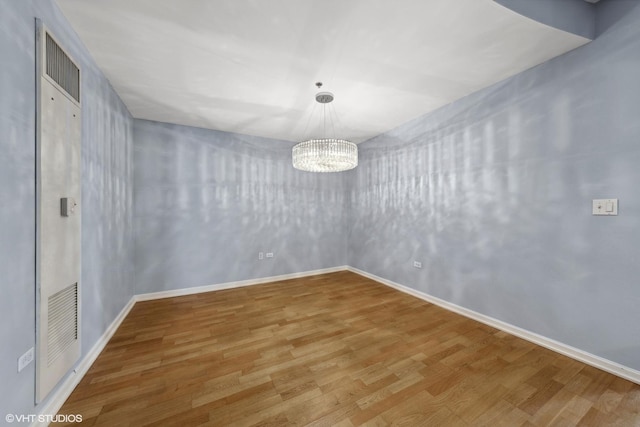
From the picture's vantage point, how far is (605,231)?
182cm

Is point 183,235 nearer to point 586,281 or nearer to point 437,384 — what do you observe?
point 437,384

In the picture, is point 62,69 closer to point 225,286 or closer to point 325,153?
point 325,153

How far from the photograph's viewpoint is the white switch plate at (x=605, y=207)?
1.77 meters

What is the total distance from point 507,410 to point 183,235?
3947 mm

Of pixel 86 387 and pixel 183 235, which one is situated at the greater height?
pixel 183 235

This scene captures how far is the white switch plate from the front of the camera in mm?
1768

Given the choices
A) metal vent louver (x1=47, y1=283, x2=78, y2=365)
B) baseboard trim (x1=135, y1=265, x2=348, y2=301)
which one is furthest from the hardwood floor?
baseboard trim (x1=135, y1=265, x2=348, y2=301)

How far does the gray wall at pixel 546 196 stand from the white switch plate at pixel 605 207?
0.04 meters

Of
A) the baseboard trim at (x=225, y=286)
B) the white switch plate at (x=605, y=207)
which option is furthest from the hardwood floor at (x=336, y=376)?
the white switch plate at (x=605, y=207)

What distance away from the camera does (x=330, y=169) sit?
2854mm

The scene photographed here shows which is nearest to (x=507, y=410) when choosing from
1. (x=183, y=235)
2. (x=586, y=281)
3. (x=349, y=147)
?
(x=586, y=281)

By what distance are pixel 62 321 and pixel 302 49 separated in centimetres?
260
